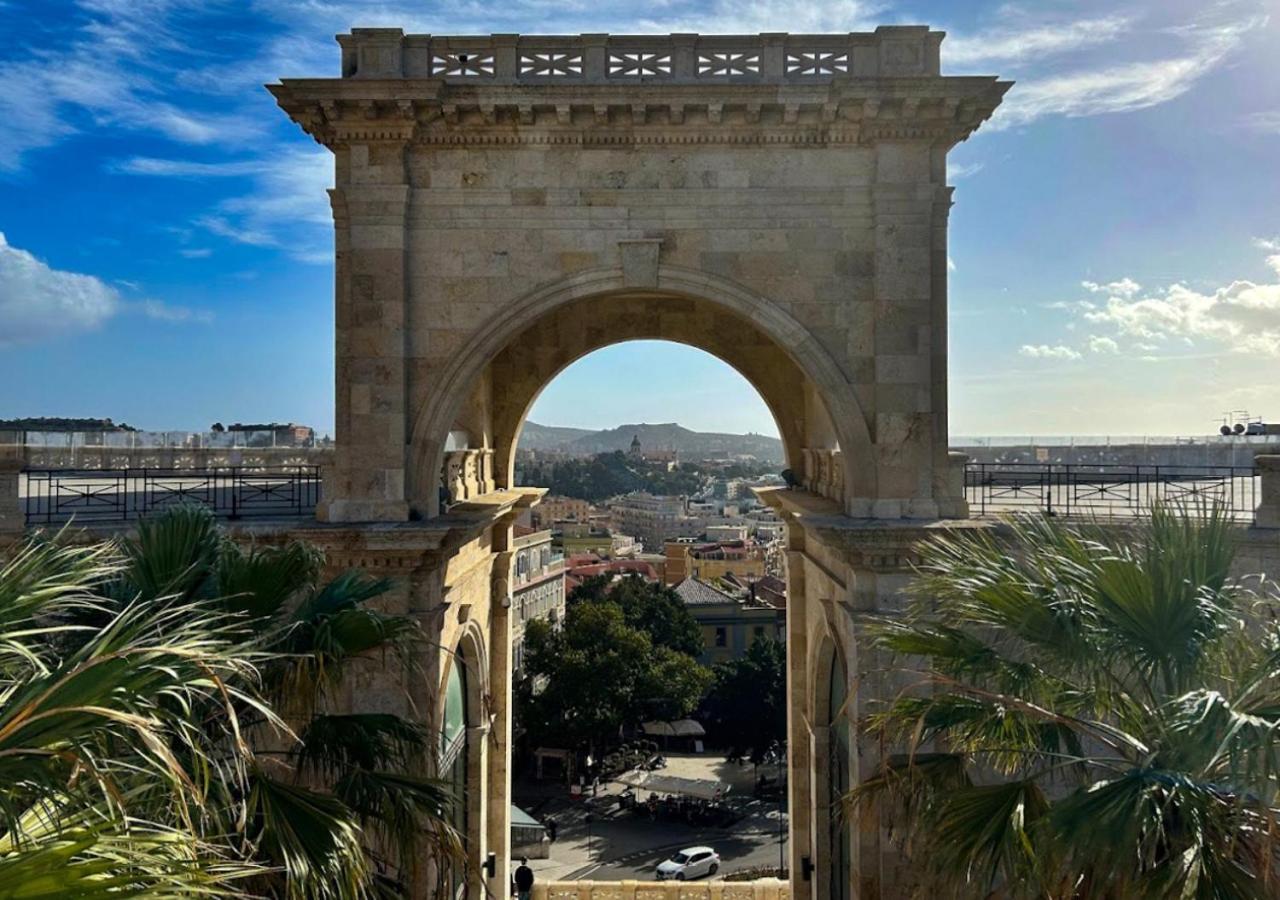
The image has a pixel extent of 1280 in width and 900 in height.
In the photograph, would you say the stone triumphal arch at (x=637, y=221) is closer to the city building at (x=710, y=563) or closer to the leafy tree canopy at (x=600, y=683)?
the leafy tree canopy at (x=600, y=683)

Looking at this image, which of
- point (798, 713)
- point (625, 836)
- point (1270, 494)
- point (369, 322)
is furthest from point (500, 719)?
point (625, 836)

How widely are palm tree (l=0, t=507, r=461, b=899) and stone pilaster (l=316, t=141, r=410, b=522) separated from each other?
366 centimetres

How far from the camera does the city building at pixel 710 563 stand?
266 ft

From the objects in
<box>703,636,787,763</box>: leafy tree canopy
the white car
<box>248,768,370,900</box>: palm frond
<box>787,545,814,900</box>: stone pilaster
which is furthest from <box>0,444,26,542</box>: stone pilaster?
<box>703,636,787,763</box>: leafy tree canopy

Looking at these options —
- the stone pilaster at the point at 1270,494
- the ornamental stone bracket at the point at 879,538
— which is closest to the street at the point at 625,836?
the ornamental stone bracket at the point at 879,538

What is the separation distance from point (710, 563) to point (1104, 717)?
2985 inches

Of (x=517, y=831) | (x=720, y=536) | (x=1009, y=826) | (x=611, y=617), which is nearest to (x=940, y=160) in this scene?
(x=1009, y=826)

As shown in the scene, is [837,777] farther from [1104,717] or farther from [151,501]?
[151,501]

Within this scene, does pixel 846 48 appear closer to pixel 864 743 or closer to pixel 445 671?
pixel 864 743

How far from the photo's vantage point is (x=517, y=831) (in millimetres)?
31141

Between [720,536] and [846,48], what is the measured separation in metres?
97.6

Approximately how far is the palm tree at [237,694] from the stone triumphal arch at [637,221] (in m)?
4.06

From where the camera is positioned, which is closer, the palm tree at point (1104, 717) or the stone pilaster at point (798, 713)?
the palm tree at point (1104, 717)

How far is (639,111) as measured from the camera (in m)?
10.8
